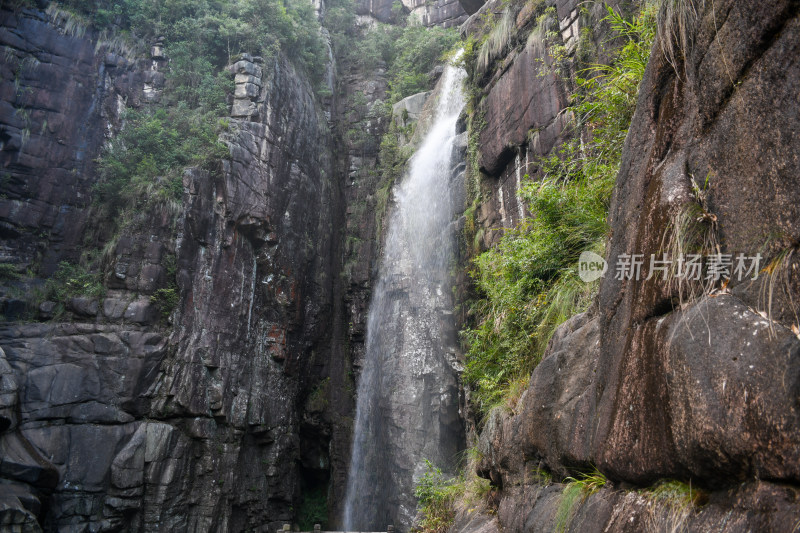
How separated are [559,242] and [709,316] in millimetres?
3805

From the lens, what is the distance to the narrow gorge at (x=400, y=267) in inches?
80.7

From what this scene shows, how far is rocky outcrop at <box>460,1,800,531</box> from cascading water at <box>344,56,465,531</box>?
8.72 metres

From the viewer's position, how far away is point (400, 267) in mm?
14055

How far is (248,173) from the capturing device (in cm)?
1531

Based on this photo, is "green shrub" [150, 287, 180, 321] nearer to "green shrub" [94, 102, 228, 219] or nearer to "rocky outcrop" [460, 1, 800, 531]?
"green shrub" [94, 102, 228, 219]

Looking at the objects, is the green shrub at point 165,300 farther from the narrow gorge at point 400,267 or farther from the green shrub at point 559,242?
the green shrub at point 559,242

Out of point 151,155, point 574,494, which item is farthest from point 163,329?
point 574,494

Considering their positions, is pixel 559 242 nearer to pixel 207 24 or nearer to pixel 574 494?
pixel 574 494

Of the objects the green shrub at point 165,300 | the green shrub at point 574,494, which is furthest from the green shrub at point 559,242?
the green shrub at point 165,300

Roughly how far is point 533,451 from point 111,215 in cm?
1467

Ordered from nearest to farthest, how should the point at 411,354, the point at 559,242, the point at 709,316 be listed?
1. the point at 709,316
2. the point at 559,242
3. the point at 411,354

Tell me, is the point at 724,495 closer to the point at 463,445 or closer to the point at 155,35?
the point at 463,445

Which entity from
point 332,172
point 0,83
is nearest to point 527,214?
point 332,172

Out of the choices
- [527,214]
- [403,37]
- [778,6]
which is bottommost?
[778,6]
